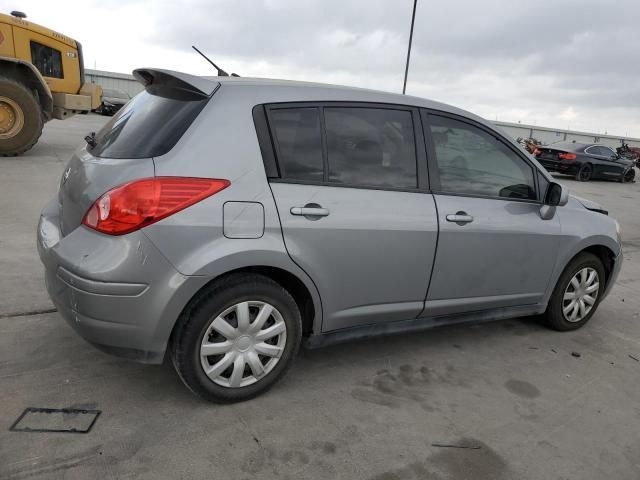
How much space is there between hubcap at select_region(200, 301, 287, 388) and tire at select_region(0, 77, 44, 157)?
30.6 feet

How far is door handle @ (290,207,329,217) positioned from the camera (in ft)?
8.79

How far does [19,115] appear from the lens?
998cm

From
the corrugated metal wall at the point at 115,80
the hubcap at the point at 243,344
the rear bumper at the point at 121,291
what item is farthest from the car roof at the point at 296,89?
the corrugated metal wall at the point at 115,80

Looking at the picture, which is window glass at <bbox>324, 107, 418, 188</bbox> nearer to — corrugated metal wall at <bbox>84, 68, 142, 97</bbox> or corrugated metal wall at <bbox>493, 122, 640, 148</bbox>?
corrugated metal wall at <bbox>84, 68, 142, 97</bbox>

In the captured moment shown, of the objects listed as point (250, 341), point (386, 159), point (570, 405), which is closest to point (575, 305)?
point (570, 405)

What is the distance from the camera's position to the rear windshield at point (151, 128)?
101 inches

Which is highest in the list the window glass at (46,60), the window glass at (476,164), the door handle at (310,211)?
the window glass at (46,60)

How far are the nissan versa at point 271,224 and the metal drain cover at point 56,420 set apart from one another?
1.20ft

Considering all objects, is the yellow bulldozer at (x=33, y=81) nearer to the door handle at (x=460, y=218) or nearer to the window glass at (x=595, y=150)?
the door handle at (x=460, y=218)

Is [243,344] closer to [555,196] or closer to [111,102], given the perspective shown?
[555,196]

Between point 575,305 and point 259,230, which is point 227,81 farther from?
point 575,305

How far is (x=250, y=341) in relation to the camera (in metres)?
2.71

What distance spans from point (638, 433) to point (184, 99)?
9.90 ft

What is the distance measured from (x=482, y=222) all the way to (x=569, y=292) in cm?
132
